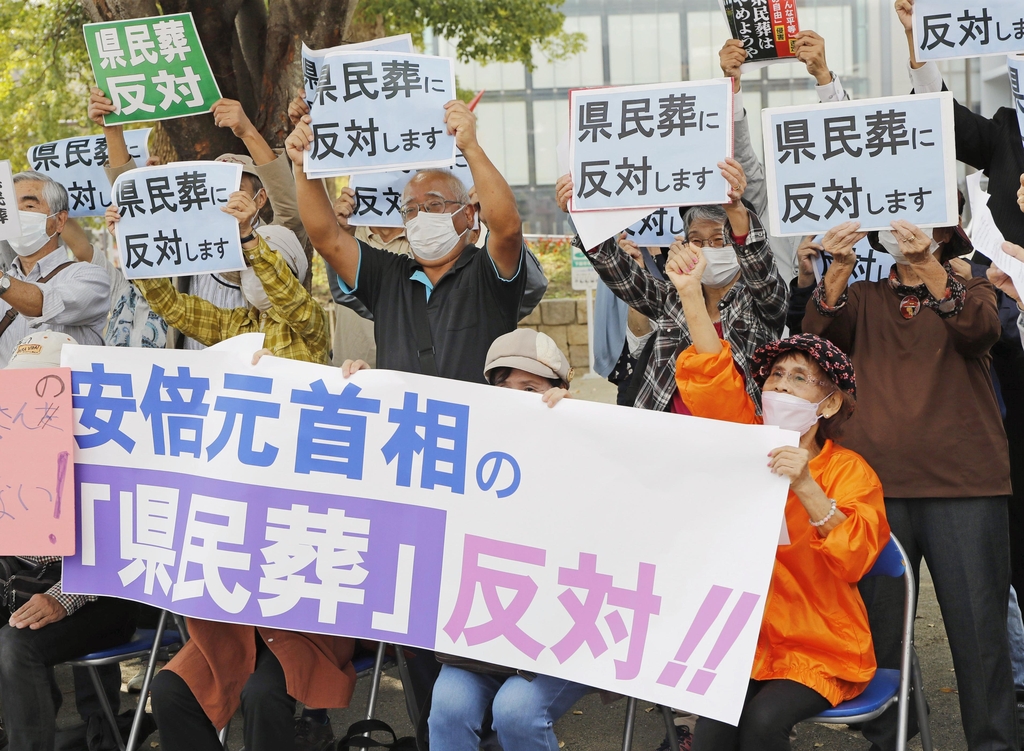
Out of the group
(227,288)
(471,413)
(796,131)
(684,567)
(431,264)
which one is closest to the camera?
(684,567)

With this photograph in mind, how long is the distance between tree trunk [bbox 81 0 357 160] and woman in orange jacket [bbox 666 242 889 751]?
151 inches

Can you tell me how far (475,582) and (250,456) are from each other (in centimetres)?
80

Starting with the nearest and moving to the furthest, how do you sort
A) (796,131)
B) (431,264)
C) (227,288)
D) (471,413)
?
1. (471,413)
2. (796,131)
3. (431,264)
4. (227,288)

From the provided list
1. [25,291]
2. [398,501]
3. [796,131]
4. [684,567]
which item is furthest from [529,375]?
[25,291]

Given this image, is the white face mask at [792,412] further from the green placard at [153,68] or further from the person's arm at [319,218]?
the green placard at [153,68]

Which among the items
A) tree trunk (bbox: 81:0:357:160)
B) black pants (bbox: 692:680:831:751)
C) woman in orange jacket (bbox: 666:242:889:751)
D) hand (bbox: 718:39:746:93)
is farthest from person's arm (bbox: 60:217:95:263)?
black pants (bbox: 692:680:831:751)

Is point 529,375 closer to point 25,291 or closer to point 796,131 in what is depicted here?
point 796,131

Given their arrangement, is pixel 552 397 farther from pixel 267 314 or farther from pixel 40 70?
pixel 40 70

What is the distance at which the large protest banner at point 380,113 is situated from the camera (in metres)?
3.67

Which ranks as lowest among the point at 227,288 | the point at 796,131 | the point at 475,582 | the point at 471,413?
the point at 475,582

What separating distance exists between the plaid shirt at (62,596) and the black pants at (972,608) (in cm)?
259

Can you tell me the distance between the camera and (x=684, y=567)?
2.95 metres

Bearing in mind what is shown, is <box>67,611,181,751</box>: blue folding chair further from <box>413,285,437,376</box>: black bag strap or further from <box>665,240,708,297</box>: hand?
<box>665,240,708,297</box>: hand

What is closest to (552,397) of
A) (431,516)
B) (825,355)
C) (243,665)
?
(431,516)
